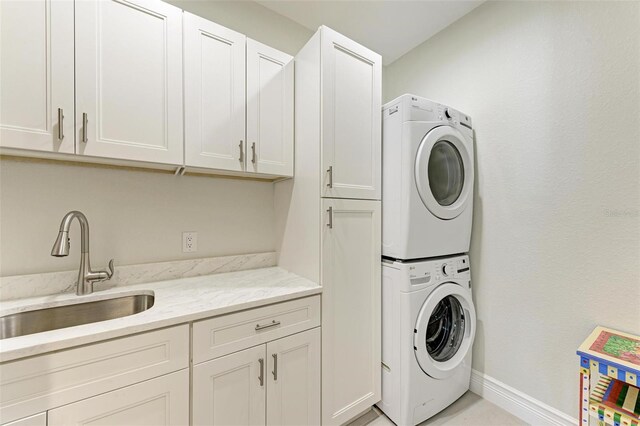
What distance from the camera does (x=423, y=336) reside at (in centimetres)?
155

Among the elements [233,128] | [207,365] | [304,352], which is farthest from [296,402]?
[233,128]

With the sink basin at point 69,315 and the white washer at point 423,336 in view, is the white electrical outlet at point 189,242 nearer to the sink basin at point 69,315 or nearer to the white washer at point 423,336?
the sink basin at point 69,315

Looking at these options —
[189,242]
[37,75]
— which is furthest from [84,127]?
[189,242]

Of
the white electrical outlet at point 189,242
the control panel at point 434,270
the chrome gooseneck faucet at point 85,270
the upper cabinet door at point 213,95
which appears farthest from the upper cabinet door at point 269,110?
the control panel at point 434,270

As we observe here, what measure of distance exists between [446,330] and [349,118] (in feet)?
5.23

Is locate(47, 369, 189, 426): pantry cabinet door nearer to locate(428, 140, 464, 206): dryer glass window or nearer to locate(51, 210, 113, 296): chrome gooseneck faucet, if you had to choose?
locate(51, 210, 113, 296): chrome gooseneck faucet

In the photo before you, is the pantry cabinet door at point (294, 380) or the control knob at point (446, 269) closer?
the pantry cabinet door at point (294, 380)

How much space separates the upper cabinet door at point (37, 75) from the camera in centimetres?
97

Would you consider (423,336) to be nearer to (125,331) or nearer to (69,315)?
(125,331)

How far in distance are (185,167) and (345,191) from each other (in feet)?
2.91

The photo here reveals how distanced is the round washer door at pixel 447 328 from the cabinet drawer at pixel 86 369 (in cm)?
133

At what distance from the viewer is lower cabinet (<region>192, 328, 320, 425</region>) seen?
3.64ft

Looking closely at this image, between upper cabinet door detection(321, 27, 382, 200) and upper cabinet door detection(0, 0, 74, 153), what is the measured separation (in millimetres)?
1119

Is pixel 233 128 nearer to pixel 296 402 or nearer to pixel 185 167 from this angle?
pixel 185 167
